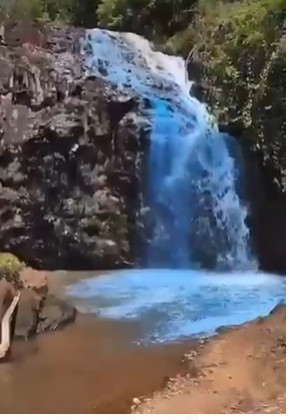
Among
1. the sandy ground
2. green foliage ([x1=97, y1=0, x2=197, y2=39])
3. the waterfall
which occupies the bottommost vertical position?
the sandy ground

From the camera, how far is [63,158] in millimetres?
1139

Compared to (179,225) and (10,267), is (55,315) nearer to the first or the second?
(10,267)

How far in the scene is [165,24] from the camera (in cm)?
114

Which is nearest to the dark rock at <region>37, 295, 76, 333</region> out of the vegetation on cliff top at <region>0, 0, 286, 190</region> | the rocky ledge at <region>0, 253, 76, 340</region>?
the rocky ledge at <region>0, 253, 76, 340</region>

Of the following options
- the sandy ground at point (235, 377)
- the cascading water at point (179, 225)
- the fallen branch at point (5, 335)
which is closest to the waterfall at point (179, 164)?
the cascading water at point (179, 225)

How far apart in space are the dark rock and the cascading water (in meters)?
0.02

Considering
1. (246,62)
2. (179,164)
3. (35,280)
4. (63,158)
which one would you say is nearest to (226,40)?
(246,62)

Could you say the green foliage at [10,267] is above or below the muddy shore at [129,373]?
above

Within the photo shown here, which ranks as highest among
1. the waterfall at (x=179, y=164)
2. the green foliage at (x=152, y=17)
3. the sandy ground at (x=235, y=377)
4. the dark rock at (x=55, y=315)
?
the green foliage at (x=152, y=17)

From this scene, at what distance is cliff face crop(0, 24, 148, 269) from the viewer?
3.72ft

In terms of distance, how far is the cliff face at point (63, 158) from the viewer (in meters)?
1.13

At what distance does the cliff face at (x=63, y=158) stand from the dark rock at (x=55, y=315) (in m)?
0.06

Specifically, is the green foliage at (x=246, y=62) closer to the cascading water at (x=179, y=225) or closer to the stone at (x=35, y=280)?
the cascading water at (x=179, y=225)

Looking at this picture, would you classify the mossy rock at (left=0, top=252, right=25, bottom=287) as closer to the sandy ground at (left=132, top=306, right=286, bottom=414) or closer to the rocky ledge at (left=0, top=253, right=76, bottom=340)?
the rocky ledge at (left=0, top=253, right=76, bottom=340)
